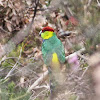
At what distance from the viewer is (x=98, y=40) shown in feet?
4.83

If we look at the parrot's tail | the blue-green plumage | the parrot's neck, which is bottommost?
the parrot's tail

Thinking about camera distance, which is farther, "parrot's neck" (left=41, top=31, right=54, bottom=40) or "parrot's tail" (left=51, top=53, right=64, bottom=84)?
"parrot's neck" (left=41, top=31, right=54, bottom=40)

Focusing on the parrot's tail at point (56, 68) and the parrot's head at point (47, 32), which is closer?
the parrot's tail at point (56, 68)

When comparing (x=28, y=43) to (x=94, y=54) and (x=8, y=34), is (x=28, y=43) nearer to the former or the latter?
(x=8, y=34)

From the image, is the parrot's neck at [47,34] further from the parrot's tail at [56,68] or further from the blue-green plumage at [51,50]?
the parrot's tail at [56,68]

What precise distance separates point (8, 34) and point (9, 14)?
494 mm

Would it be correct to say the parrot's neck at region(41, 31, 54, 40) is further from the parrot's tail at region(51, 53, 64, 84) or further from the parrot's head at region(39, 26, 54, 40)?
the parrot's tail at region(51, 53, 64, 84)

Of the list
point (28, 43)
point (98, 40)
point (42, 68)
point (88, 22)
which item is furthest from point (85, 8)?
point (28, 43)

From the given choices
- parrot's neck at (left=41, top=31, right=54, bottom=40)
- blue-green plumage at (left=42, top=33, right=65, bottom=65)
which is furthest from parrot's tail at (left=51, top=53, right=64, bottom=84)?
parrot's neck at (left=41, top=31, right=54, bottom=40)

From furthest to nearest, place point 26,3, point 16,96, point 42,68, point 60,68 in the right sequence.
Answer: point 26,3
point 42,68
point 60,68
point 16,96

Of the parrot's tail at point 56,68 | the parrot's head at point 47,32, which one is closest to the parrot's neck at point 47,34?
the parrot's head at point 47,32

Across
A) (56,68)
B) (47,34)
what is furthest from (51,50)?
(47,34)

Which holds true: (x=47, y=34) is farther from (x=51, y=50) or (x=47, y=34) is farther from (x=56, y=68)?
(x=56, y=68)

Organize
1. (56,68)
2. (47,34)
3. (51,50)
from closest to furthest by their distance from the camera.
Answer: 1. (56,68)
2. (51,50)
3. (47,34)
